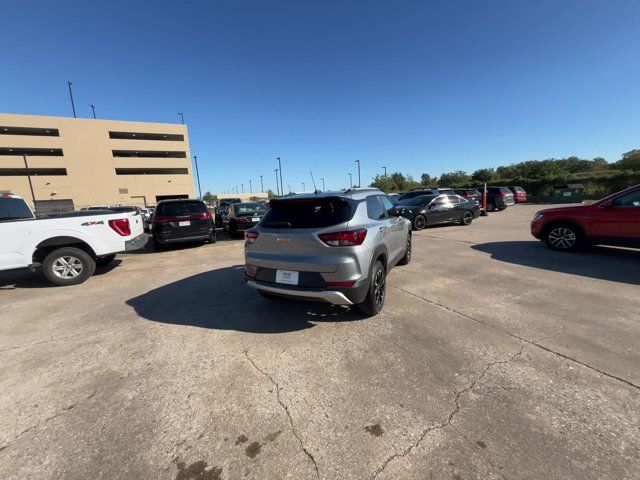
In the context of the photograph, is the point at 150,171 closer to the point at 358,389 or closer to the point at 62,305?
the point at 62,305

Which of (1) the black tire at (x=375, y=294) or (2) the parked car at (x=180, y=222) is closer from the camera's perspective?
(1) the black tire at (x=375, y=294)

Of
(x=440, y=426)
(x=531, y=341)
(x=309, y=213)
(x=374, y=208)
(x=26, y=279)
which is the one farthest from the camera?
(x=26, y=279)

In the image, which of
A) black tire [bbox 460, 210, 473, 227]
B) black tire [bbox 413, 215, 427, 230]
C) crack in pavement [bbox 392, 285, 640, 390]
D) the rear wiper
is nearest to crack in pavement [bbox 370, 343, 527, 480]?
crack in pavement [bbox 392, 285, 640, 390]

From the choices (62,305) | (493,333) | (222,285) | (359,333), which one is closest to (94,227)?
(62,305)

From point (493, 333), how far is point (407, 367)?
1.36 metres

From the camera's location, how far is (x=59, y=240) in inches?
229

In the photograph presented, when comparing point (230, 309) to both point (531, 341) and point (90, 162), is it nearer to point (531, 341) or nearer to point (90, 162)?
point (531, 341)

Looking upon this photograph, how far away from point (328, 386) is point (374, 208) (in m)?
2.60

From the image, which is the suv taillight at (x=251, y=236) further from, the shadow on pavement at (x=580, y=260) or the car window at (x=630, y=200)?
the car window at (x=630, y=200)

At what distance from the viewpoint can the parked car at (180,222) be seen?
9.28m

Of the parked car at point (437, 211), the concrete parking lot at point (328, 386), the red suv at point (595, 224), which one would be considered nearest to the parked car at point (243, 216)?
the parked car at point (437, 211)

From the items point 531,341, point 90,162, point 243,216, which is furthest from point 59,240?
point 90,162

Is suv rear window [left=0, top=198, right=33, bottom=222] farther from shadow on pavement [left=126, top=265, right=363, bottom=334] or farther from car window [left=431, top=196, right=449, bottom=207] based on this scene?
car window [left=431, top=196, right=449, bottom=207]

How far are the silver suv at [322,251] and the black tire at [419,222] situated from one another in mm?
9285
